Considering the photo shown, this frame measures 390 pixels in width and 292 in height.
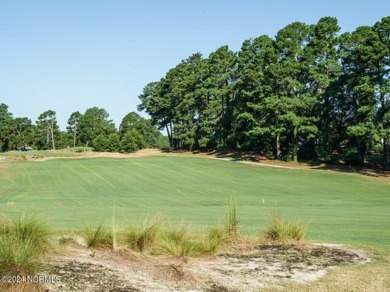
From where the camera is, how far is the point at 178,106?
83000 mm

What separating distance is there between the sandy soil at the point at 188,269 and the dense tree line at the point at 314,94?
37.2 metres

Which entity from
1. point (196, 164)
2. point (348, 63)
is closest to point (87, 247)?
point (196, 164)

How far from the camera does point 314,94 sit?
52.6 m

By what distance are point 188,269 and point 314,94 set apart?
162 feet

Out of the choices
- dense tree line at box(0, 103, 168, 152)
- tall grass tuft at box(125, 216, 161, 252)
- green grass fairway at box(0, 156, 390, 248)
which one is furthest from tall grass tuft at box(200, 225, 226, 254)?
dense tree line at box(0, 103, 168, 152)

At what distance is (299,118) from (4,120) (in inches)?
4585

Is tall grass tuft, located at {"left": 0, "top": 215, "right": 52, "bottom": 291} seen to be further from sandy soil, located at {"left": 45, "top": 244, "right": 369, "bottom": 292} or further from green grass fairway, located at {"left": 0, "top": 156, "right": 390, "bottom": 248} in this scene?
green grass fairway, located at {"left": 0, "top": 156, "right": 390, "bottom": 248}

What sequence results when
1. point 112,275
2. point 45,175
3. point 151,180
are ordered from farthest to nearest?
point 45,175 < point 151,180 < point 112,275

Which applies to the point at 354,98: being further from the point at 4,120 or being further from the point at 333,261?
the point at 4,120

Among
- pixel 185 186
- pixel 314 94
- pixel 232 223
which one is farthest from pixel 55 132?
pixel 232 223

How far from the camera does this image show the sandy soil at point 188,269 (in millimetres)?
5427

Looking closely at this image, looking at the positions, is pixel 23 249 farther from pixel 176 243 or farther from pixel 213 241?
pixel 213 241

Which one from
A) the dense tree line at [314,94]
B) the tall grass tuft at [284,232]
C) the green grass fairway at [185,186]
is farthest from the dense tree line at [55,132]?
the tall grass tuft at [284,232]

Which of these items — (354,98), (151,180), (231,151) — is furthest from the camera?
(231,151)
